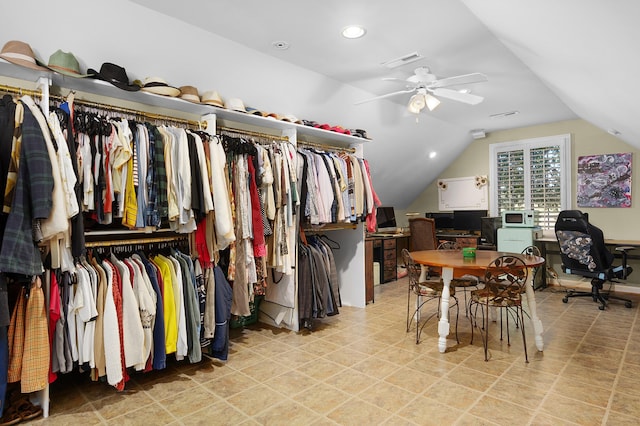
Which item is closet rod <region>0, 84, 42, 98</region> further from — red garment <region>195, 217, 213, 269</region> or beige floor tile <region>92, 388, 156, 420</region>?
beige floor tile <region>92, 388, 156, 420</region>

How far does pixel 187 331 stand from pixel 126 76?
186 cm

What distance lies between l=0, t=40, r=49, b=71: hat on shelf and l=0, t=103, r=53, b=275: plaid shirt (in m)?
0.32

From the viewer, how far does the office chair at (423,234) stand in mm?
6160

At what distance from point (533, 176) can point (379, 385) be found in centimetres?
531

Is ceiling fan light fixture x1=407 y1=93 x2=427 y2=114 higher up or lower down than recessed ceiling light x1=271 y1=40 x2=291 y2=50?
lower down

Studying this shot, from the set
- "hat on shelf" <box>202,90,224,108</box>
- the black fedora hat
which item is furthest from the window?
the black fedora hat

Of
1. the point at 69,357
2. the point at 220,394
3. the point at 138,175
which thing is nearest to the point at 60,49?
the point at 138,175

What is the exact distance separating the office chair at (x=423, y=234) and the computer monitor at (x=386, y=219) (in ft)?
2.32

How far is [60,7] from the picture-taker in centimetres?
242

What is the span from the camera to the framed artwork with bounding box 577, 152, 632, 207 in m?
5.55

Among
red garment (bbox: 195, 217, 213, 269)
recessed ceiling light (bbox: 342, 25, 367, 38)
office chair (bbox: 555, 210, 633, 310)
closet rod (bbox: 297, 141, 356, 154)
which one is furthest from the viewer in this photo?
office chair (bbox: 555, 210, 633, 310)

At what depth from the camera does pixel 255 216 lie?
3.20 meters

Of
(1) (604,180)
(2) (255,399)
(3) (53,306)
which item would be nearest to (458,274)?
(2) (255,399)

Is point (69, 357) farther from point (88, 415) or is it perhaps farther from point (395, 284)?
point (395, 284)
